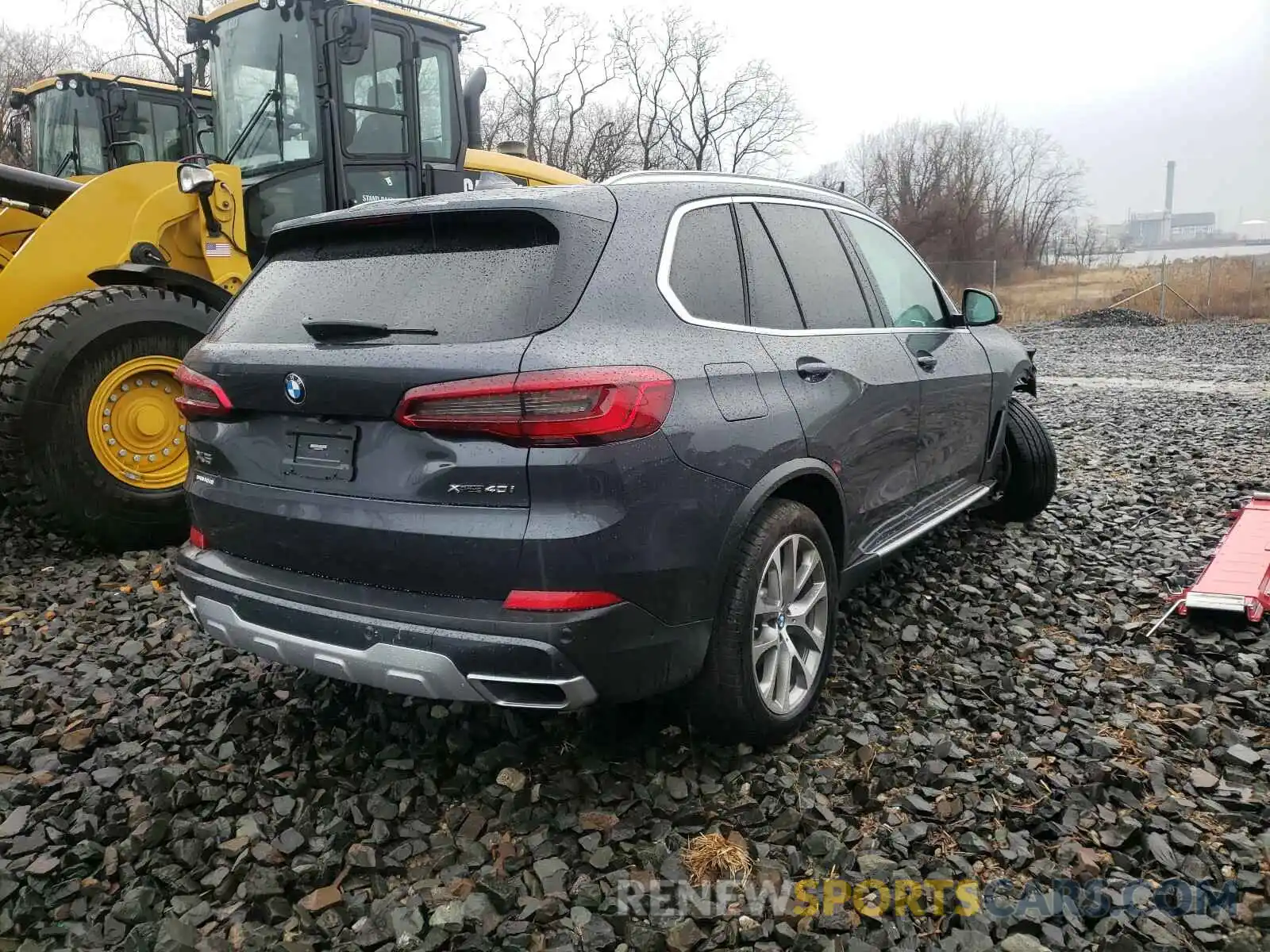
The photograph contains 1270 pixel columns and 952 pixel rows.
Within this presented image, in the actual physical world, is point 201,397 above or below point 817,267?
below

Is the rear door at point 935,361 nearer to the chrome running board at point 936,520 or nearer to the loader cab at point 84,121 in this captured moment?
Answer: the chrome running board at point 936,520

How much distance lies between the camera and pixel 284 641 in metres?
2.68

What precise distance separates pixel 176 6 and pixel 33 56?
917 centimetres

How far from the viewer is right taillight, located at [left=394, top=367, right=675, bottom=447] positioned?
2.36 meters

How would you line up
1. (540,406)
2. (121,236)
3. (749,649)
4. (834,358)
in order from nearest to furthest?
(540,406) < (749,649) < (834,358) < (121,236)

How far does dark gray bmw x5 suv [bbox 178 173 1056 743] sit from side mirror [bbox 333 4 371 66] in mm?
3162

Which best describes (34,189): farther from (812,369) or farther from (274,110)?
(812,369)

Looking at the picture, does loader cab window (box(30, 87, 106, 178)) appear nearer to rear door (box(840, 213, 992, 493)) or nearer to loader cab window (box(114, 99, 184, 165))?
loader cab window (box(114, 99, 184, 165))

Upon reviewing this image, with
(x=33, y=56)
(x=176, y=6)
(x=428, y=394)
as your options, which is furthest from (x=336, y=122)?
(x=33, y=56)

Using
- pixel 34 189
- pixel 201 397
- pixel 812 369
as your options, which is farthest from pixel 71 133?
pixel 812 369

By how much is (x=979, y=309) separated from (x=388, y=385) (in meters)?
3.49

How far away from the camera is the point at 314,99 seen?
611cm

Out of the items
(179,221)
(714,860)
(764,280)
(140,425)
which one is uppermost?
(179,221)

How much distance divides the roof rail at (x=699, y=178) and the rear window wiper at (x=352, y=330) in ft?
2.78
